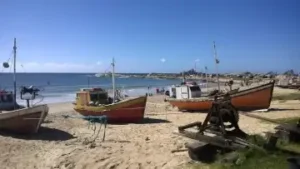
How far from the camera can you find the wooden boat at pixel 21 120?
649 inches

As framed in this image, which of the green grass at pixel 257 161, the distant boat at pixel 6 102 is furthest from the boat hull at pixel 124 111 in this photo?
the green grass at pixel 257 161

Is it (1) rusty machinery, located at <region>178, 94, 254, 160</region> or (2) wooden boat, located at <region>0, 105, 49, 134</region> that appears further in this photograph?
(2) wooden boat, located at <region>0, 105, 49, 134</region>

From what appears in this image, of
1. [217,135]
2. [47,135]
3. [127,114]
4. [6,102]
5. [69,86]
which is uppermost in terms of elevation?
[217,135]

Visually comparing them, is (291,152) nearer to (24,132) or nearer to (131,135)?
(131,135)

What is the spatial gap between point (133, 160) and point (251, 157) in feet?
12.2

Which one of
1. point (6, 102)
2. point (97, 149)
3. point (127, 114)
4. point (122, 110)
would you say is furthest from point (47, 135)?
point (6, 102)

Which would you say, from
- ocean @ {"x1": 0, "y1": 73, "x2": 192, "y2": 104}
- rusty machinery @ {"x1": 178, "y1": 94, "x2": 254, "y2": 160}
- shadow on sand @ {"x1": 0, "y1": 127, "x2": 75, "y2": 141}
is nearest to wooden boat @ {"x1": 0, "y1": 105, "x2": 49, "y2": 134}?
shadow on sand @ {"x1": 0, "y1": 127, "x2": 75, "y2": 141}

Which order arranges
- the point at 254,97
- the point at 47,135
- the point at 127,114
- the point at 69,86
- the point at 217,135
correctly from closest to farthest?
→ the point at 217,135 → the point at 47,135 → the point at 127,114 → the point at 254,97 → the point at 69,86

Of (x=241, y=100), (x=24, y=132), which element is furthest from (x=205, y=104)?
(x=24, y=132)

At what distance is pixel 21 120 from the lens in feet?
54.4

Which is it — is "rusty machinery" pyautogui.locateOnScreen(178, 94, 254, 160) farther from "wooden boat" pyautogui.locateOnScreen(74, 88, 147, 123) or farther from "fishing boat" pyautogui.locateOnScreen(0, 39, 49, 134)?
"wooden boat" pyautogui.locateOnScreen(74, 88, 147, 123)

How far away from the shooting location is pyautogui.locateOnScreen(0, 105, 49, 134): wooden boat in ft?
54.1

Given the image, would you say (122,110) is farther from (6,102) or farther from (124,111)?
(6,102)

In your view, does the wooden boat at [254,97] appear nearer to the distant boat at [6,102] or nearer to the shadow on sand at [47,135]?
the shadow on sand at [47,135]
